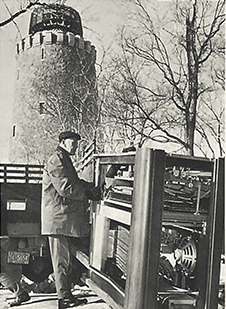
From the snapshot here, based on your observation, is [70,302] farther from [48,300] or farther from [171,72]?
[171,72]

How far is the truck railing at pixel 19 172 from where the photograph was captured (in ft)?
5.24

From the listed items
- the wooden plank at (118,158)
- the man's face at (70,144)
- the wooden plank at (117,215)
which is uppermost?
the man's face at (70,144)

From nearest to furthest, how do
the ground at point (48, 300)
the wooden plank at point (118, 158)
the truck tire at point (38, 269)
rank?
1. the wooden plank at point (118, 158)
2. the ground at point (48, 300)
3. the truck tire at point (38, 269)

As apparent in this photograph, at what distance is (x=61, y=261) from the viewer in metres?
1.80

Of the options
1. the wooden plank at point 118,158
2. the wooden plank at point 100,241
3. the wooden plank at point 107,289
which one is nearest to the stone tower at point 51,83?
the wooden plank at point 118,158

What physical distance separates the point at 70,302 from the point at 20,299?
232 mm

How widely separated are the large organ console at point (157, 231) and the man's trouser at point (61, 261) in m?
0.14

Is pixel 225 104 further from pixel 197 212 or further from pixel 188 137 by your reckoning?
pixel 197 212

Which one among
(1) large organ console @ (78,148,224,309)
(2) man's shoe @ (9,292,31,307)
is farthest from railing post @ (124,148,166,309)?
(2) man's shoe @ (9,292,31,307)

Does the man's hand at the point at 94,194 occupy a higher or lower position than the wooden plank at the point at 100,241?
higher

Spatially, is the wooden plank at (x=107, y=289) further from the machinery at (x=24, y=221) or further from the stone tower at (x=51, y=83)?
the stone tower at (x=51, y=83)

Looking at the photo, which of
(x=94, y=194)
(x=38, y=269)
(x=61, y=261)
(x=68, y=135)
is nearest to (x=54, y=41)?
(x=68, y=135)

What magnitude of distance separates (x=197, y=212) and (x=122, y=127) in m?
0.52

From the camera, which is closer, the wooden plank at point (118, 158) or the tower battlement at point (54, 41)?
the wooden plank at point (118, 158)
